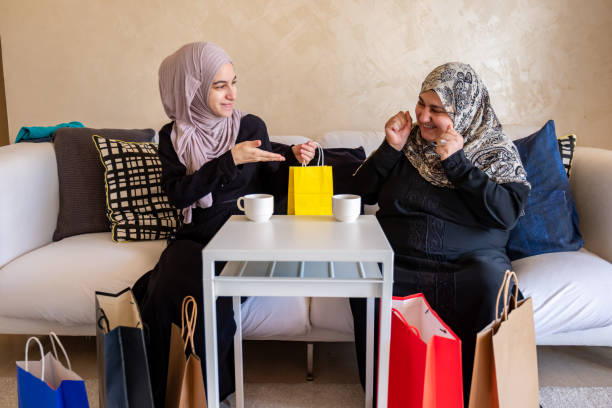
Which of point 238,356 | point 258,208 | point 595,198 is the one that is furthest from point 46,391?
point 595,198

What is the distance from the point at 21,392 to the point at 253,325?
25.5 inches

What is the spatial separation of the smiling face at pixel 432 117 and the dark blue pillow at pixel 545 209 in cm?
43

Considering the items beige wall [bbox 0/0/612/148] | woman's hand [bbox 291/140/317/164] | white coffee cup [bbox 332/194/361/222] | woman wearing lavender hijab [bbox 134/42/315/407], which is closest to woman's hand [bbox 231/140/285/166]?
woman wearing lavender hijab [bbox 134/42/315/407]

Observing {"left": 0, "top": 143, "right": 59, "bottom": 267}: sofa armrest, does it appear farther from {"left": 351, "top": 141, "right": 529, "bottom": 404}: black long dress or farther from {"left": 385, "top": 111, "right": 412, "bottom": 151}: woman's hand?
{"left": 385, "top": 111, "right": 412, "bottom": 151}: woman's hand

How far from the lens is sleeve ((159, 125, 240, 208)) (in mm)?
1426

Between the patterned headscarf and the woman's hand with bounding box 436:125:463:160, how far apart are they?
88mm

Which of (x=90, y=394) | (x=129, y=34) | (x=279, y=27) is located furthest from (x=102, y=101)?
(x=90, y=394)

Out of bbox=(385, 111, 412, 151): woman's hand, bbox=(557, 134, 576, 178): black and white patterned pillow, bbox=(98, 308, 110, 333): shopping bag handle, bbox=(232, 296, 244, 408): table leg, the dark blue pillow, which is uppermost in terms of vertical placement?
bbox=(385, 111, 412, 151): woman's hand

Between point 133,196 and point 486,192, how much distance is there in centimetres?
128

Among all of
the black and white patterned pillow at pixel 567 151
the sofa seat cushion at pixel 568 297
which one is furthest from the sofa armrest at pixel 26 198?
the black and white patterned pillow at pixel 567 151

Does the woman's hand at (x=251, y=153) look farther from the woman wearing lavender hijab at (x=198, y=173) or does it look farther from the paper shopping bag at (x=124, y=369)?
the paper shopping bag at (x=124, y=369)

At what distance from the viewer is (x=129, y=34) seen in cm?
236

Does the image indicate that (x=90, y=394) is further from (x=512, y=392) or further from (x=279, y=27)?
(x=279, y=27)

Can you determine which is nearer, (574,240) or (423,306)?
(423,306)
